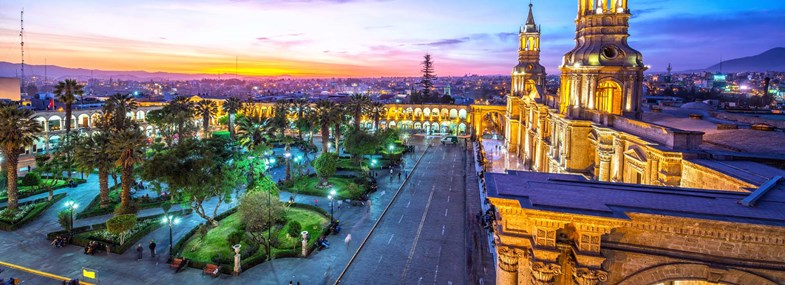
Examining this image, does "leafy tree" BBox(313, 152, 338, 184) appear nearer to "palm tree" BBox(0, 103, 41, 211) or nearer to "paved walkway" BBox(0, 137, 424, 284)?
"paved walkway" BBox(0, 137, 424, 284)

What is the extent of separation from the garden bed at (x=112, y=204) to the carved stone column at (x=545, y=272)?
29279 millimetres

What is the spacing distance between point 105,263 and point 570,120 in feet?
94.5

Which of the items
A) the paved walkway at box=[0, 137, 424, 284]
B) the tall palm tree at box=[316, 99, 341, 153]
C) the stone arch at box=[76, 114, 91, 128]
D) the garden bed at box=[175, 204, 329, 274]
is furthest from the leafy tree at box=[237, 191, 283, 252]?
the stone arch at box=[76, 114, 91, 128]

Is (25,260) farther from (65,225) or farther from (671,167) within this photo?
(671,167)

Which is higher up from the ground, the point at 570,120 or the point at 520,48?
the point at 520,48

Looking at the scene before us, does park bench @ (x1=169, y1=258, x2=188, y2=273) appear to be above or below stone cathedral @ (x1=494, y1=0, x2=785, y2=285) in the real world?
below

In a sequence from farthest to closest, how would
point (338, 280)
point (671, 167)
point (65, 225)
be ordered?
point (65, 225) < point (338, 280) < point (671, 167)

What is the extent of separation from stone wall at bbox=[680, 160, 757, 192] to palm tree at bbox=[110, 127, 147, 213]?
3249 centimetres

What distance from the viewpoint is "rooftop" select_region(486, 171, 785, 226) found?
32.5ft

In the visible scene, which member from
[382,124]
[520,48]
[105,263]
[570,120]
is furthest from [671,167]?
[382,124]

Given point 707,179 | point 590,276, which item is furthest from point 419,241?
point 590,276

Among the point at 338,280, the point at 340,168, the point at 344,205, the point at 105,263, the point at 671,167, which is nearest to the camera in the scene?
the point at 671,167

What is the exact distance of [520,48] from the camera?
5519 centimetres

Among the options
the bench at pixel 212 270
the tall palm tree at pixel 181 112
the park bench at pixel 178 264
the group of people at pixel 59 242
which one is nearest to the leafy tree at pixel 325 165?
the park bench at pixel 178 264
